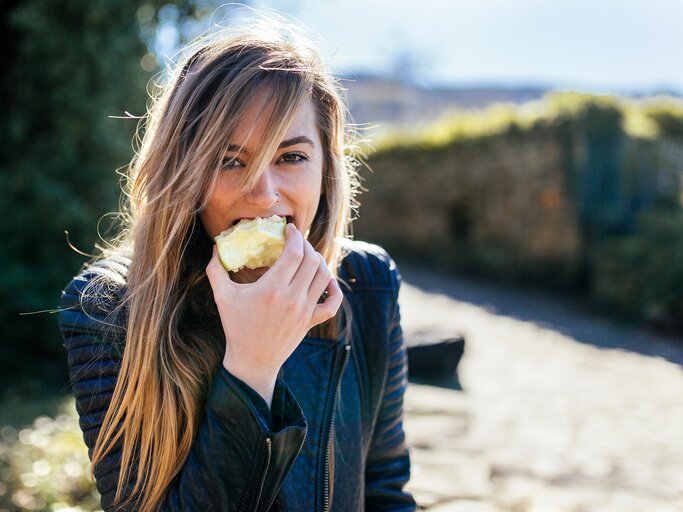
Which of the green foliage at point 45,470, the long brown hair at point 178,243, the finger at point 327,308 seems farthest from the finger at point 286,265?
the green foliage at point 45,470

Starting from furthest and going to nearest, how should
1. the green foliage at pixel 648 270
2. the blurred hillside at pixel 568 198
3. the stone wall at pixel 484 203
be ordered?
the stone wall at pixel 484 203, the blurred hillside at pixel 568 198, the green foliage at pixel 648 270

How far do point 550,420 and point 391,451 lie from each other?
3291mm

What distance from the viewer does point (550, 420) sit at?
491cm

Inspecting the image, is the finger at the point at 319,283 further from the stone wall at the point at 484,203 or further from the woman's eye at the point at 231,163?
the stone wall at the point at 484,203

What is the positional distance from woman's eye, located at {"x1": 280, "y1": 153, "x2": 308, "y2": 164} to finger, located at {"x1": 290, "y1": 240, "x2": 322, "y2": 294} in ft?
1.15

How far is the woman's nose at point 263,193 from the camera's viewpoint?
158cm

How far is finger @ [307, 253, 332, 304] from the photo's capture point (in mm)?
1424

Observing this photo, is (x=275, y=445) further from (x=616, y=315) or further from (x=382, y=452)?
(x=616, y=315)

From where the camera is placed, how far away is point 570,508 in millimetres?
3195

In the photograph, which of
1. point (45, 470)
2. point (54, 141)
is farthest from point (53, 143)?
point (45, 470)

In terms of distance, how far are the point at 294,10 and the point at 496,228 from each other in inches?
259

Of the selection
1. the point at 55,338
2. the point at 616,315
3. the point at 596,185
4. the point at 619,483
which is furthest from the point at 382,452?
the point at 596,185

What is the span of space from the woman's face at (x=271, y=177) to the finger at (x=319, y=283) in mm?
173

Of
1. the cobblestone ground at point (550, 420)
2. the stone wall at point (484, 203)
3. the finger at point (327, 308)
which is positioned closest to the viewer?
the finger at point (327, 308)
